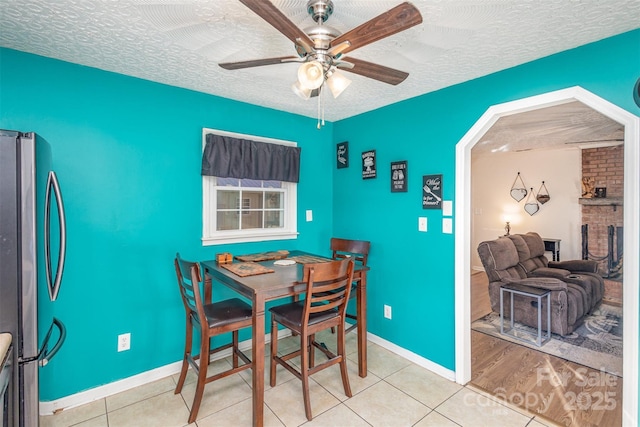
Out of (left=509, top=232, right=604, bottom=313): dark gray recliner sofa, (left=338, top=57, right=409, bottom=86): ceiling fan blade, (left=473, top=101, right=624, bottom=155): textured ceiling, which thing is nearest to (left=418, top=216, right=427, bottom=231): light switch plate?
(left=473, top=101, right=624, bottom=155): textured ceiling

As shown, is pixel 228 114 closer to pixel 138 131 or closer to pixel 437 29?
pixel 138 131

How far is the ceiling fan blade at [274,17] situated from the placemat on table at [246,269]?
150cm

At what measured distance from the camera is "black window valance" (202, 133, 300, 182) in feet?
8.79

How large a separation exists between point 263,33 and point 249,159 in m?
1.31

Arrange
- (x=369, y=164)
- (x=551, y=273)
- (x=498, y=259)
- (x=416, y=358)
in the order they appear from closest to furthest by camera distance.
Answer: (x=416, y=358)
(x=369, y=164)
(x=498, y=259)
(x=551, y=273)

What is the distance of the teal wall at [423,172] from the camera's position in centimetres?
184

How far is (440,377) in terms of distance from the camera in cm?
255

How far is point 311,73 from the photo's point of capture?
4.51 feet

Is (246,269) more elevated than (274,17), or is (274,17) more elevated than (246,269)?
(274,17)

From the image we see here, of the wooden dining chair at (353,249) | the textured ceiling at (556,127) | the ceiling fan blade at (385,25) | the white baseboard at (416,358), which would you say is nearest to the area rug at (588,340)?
the white baseboard at (416,358)

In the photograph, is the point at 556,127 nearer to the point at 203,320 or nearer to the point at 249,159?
the point at 249,159

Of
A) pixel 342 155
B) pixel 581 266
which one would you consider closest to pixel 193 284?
pixel 342 155

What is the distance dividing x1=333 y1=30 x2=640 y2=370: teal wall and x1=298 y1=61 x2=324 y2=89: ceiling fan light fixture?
153 centimetres

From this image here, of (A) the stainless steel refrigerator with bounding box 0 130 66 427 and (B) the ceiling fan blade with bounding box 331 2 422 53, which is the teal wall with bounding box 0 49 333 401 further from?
(B) the ceiling fan blade with bounding box 331 2 422 53
